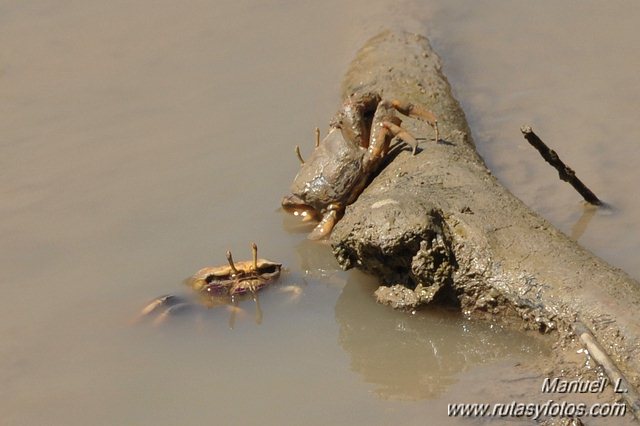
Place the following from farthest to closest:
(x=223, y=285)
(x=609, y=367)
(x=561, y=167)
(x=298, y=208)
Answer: (x=298, y=208)
(x=561, y=167)
(x=223, y=285)
(x=609, y=367)

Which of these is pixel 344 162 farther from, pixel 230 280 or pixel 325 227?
pixel 230 280

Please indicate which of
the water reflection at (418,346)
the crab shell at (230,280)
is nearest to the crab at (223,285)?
the crab shell at (230,280)

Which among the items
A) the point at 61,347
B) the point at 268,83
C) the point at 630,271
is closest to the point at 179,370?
the point at 61,347

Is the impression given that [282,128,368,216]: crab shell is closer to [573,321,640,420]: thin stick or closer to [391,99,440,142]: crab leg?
[391,99,440,142]: crab leg

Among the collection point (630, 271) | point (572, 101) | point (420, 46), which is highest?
point (420, 46)

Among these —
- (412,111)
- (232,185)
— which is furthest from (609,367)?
(232,185)

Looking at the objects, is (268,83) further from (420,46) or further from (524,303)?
(524,303)
